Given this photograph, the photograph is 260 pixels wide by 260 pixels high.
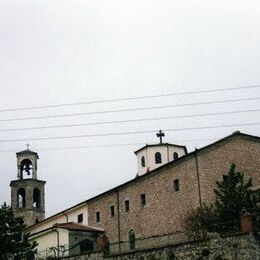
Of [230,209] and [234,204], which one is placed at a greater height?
[234,204]

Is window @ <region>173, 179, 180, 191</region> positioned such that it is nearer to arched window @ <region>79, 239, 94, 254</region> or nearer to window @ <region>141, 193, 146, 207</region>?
window @ <region>141, 193, 146, 207</region>

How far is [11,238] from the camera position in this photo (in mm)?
35219

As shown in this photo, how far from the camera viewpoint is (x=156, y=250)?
32.1 m

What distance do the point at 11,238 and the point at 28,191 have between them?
23.7 meters

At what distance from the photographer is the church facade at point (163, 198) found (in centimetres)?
3862

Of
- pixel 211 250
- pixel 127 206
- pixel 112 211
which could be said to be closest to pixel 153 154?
pixel 112 211

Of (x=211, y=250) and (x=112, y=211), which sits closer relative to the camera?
(x=211, y=250)

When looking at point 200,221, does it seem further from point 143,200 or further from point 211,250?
point 143,200

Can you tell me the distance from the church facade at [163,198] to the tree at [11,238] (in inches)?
219

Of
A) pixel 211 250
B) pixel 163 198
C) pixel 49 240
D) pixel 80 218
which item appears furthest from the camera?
pixel 80 218

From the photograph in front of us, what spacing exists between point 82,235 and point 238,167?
43.9ft

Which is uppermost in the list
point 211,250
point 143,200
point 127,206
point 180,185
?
point 180,185

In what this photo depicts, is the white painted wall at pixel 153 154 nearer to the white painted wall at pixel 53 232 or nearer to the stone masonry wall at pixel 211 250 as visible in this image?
the white painted wall at pixel 53 232

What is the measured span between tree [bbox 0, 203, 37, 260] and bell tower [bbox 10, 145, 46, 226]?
22091mm
